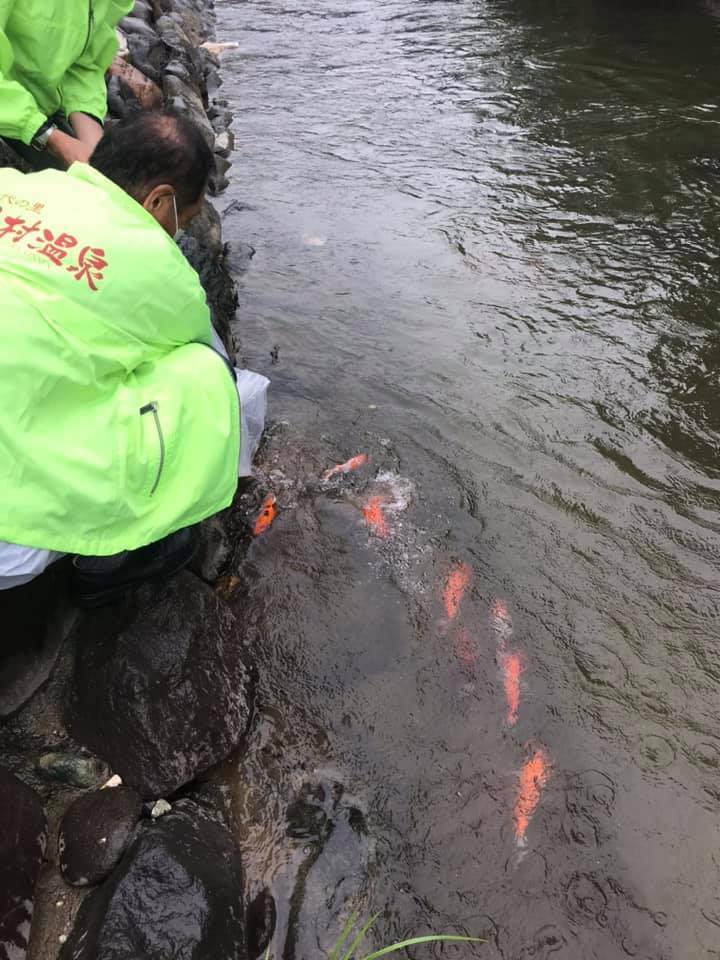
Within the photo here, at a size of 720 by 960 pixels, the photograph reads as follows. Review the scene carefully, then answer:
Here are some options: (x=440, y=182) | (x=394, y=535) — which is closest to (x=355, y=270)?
(x=440, y=182)

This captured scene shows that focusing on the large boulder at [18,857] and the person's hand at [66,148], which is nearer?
the large boulder at [18,857]

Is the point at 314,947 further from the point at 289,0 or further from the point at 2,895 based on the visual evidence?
the point at 289,0

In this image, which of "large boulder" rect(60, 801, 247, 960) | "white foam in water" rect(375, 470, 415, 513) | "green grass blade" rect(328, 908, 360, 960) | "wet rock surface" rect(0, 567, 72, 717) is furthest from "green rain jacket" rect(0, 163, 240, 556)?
"white foam in water" rect(375, 470, 415, 513)

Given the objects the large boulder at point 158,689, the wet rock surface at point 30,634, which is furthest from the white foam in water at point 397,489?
the wet rock surface at point 30,634

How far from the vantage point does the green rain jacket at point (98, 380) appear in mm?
2143

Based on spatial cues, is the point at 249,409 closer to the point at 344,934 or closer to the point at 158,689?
the point at 158,689

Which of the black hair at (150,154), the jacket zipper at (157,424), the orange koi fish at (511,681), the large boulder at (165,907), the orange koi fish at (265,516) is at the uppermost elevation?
the black hair at (150,154)

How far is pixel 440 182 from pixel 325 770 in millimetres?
6800

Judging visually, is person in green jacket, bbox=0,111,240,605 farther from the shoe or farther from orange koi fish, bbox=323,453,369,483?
orange koi fish, bbox=323,453,369,483

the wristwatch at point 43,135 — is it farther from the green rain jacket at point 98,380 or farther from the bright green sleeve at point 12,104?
the green rain jacket at point 98,380

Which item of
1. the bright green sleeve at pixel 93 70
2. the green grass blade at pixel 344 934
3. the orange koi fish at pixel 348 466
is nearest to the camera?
the green grass blade at pixel 344 934

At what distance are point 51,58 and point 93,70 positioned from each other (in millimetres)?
370

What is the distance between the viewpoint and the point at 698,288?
5.89 metres

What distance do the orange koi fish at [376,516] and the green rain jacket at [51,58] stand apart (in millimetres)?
2495
